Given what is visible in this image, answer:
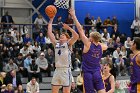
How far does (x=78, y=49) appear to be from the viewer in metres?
21.2

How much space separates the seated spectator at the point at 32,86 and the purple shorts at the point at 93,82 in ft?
27.1

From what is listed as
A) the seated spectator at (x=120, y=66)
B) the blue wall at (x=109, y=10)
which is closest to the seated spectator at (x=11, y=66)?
the seated spectator at (x=120, y=66)

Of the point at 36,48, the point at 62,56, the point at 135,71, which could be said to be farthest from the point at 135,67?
the point at 36,48

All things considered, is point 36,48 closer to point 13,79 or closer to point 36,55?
point 36,55

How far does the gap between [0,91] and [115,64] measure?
6478 mm

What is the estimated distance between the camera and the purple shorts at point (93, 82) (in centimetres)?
901

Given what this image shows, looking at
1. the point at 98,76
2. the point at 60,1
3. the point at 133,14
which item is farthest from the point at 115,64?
the point at 98,76

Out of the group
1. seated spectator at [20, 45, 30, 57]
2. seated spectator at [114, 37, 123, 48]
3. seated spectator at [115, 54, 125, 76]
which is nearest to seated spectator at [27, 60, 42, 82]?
seated spectator at [20, 45, 30, 57]

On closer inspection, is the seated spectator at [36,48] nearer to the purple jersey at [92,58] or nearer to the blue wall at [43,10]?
the blue wall at [43,10]

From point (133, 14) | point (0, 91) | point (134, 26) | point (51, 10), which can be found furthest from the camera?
point (133, 14)

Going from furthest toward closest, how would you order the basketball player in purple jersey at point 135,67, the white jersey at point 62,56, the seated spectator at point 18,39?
the seated spectator at point 18,39
the white jersey at point 62,56
the basketball player in purple jersey at point 135,67

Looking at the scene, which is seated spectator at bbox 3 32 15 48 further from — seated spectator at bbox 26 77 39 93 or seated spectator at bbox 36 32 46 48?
seated spectator at bbox 26 77 39 93

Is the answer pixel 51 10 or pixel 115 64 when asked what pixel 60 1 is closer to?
pixel 115 64

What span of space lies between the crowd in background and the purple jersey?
7.55m
